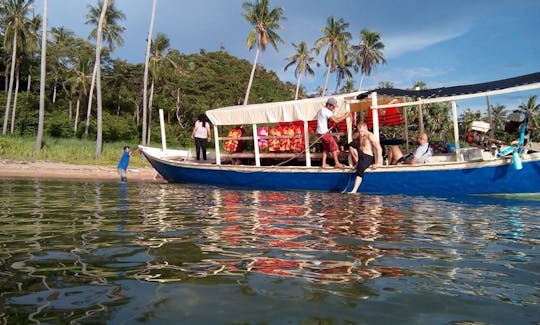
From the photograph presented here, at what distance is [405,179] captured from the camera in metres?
9.60

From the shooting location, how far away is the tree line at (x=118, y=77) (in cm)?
3731

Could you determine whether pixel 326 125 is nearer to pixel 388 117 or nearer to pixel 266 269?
pixel 388 117

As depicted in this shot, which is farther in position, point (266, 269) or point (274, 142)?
point (274, 142)

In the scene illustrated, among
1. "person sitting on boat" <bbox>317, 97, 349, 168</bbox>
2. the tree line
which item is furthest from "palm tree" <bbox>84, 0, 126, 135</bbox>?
"person sitting on boat" <bbox>317, 97, 349, 168</bbox>

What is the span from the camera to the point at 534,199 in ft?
28.6

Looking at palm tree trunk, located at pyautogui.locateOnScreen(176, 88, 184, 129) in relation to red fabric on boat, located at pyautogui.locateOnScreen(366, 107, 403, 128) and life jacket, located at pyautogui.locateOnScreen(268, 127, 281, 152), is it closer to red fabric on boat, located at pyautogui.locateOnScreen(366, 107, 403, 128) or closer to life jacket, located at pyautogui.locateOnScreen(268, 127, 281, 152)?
red fabric on boat, located at pyautogui.locateOnScreen(366, 107, 403, 128)

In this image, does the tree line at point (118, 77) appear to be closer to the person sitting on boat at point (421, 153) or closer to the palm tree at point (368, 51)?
the palm tree at point (368, 51)

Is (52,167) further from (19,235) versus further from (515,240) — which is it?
(515,240)

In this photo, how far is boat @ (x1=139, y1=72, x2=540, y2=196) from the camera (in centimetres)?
878

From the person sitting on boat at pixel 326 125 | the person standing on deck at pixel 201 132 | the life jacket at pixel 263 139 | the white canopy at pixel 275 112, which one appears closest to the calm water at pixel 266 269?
the person sitting on boat at pixel 326 125

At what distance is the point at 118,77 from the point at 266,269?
4738cm

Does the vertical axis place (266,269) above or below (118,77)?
below

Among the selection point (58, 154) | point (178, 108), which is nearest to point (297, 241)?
point (58, 154)

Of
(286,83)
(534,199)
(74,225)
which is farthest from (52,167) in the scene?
(286,83)
